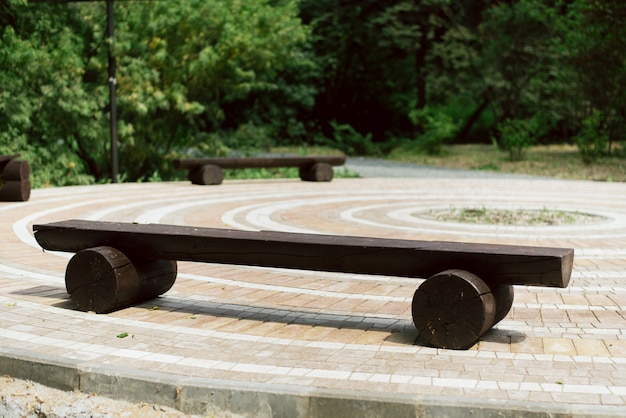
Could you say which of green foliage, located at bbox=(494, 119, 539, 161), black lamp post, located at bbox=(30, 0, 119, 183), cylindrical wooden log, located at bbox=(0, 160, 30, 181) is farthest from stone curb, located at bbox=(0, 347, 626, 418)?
green foliage, located at bbox=(494, 119, 539, 161)

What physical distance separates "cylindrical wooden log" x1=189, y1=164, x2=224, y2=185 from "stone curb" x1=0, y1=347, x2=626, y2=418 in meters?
12.3

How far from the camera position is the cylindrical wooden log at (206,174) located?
17094 millimetres

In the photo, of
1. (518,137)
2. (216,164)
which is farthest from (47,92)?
(518,137)

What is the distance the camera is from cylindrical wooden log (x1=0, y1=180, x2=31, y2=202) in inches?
527

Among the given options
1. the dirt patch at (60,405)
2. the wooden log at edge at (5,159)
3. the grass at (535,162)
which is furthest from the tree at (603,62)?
the dirt patch at (60,405)

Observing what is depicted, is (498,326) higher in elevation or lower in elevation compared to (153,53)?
lower

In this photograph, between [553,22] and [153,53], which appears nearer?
[153,53]

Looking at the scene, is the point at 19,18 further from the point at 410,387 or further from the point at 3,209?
the point at 410,387

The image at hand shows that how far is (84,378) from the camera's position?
15.1 ft

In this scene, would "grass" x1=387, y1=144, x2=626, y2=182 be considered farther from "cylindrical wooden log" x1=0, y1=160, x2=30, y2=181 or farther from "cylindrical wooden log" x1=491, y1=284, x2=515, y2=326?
"cylindrical wooden log" x1=491, y1=284, x2=515, y2=326

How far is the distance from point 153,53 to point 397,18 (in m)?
14.3

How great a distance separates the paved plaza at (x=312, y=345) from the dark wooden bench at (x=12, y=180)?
350 cm

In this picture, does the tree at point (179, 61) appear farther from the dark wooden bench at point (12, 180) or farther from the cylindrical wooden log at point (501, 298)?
the cylindrical wooden log at point (501, 298)

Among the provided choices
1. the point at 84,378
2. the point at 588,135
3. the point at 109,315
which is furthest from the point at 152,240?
the point at 588,135
